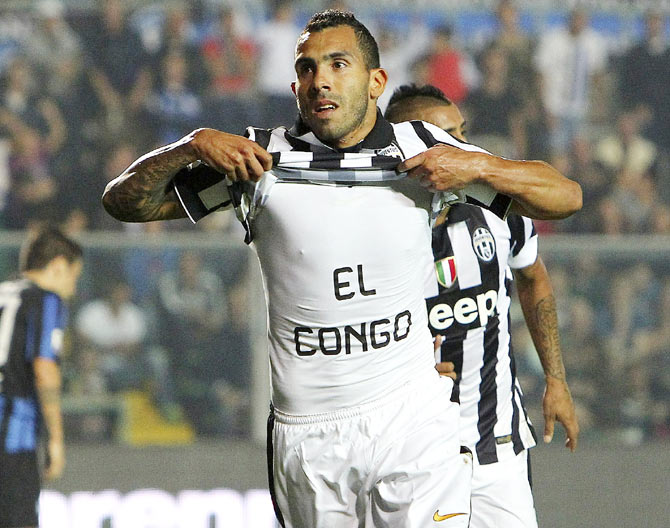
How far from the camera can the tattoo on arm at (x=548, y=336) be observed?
361 cm

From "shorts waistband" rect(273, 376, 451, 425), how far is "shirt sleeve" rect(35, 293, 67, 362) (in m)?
2.25

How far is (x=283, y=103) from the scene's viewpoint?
809cm

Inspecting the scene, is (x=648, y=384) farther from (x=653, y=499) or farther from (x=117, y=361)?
(x=117, y=361)

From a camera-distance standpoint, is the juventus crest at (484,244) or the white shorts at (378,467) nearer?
the white shorts at (378,467)

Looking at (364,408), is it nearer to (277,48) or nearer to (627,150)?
Answer: (627,150)

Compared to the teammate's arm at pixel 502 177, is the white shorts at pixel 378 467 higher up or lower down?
lower down

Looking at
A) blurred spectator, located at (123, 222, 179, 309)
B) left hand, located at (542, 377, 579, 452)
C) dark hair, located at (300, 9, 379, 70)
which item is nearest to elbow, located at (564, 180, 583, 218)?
dark hair, located at (300, 9, 379, 70)

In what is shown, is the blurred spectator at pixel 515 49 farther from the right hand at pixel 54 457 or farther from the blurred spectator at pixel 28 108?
the right hand at pixel 54 457

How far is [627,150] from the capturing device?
7.94 meters

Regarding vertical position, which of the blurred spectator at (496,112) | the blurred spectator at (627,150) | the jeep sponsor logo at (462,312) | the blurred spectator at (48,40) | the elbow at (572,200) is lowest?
the jeep sponsor logo at (462,312)

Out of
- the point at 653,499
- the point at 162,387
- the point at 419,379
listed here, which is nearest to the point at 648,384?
the point at 653,499

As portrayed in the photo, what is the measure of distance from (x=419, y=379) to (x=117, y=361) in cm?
424

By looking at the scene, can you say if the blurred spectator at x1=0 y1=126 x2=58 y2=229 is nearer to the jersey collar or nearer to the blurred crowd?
the blurred crowd

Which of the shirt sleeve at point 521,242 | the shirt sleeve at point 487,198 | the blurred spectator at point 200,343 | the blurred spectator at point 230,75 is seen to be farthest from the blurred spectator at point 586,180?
the shirt sleeve at point 487,198
